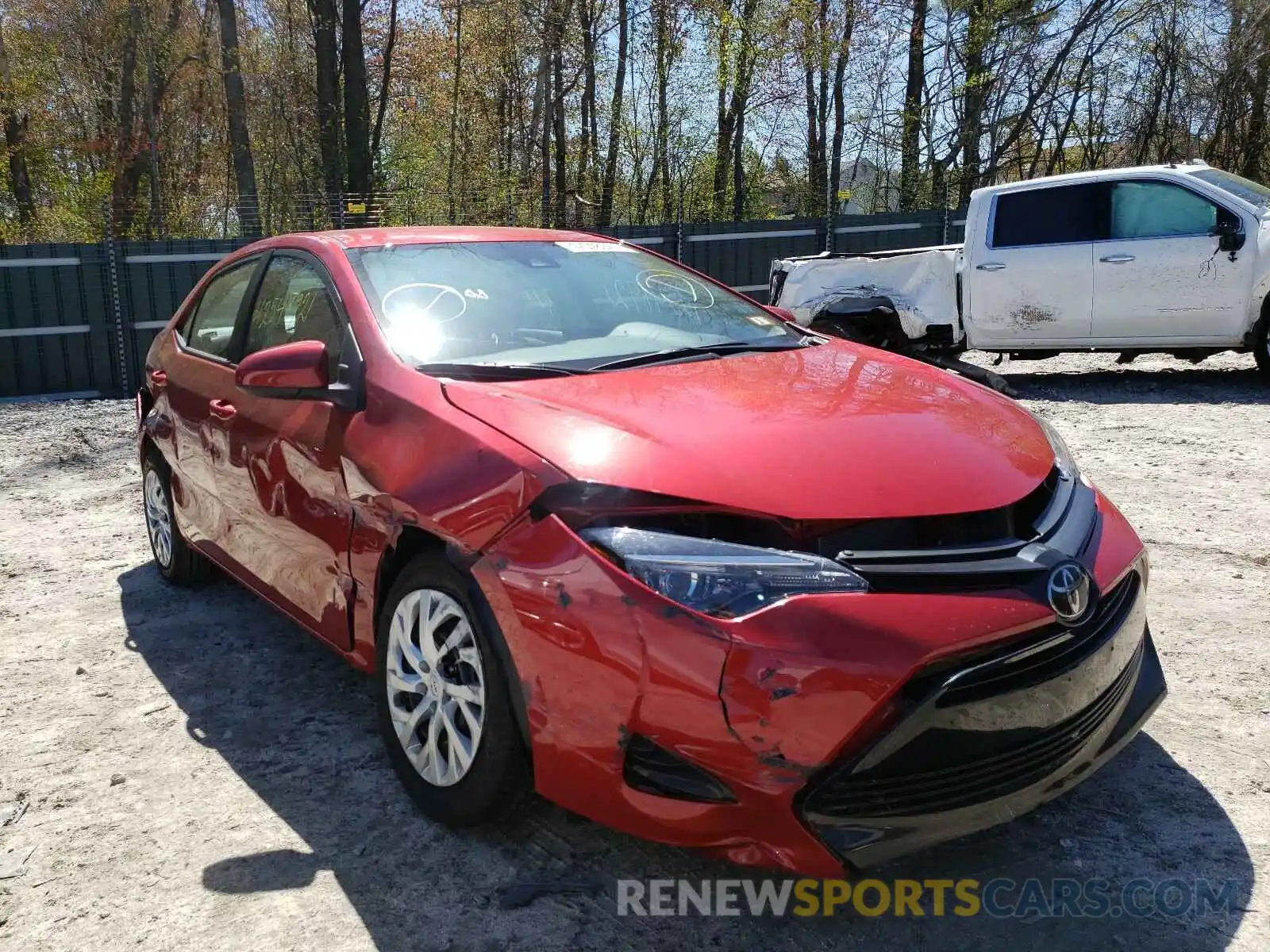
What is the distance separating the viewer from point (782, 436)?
102 inches

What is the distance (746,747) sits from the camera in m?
2.12

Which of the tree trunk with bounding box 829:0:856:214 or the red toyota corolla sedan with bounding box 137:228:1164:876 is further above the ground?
the tree trunk with bounding box 829:0:856:214

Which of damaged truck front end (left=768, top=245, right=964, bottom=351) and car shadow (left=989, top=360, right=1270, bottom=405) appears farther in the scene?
damaged truck front end (left=768, top=245, right=964, bottom=351)

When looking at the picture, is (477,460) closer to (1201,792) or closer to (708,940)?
(708,940)

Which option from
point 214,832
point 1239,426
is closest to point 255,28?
point 1239,426

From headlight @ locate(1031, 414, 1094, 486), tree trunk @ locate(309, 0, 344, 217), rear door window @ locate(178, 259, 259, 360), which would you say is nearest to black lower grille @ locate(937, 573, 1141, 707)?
headlight @ locate(1031, 414, 1094, 486)

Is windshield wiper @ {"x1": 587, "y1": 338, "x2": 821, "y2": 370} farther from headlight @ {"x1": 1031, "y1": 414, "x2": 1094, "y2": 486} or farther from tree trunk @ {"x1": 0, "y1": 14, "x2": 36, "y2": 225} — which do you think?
tree trunk @ {"x1": 0, "y1": 14, "x2": 36, "y2": 225}

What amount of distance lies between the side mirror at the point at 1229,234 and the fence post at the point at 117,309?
36.0 ft

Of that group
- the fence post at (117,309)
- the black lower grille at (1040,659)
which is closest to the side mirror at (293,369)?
the black lower grille at (1040,659)

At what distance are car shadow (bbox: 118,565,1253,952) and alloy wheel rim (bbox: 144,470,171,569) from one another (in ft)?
5.40

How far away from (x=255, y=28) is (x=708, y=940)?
98.9ft

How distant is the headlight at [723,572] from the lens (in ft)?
7.09

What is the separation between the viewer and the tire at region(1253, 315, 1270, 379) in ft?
29.1

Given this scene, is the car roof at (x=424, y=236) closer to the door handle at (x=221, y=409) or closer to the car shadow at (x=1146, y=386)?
the door handle at (x=221, y=409)
